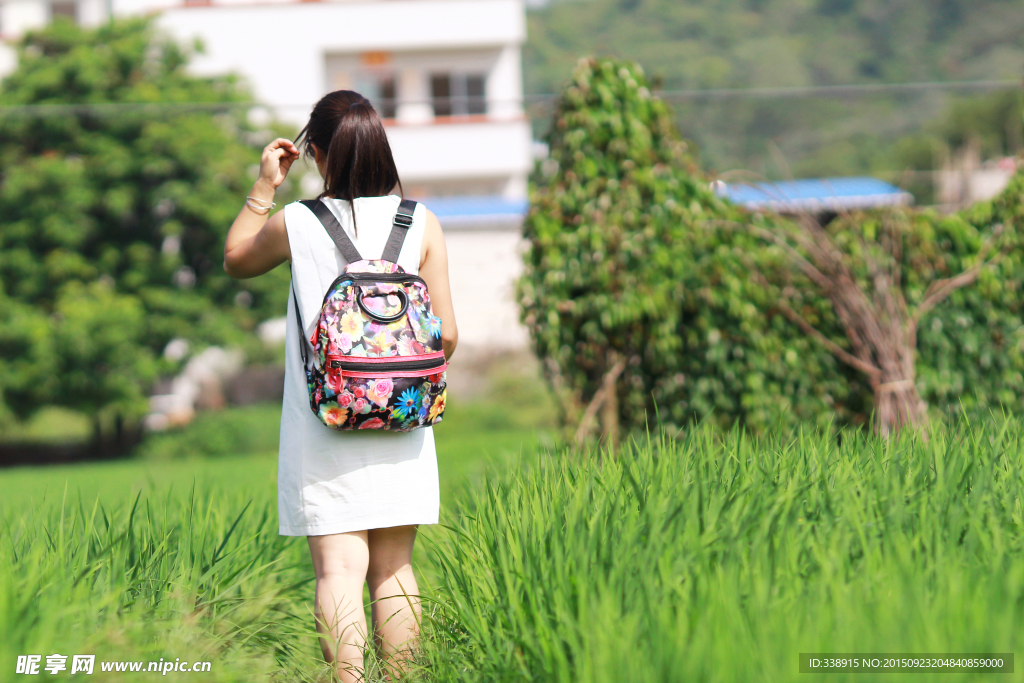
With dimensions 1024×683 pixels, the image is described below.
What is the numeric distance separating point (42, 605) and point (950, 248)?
174 inches

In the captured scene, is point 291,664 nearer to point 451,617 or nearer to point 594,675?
point 451,617

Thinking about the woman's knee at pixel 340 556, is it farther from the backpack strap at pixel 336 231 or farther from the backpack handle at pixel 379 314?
the backpack strap at pixel 336 231

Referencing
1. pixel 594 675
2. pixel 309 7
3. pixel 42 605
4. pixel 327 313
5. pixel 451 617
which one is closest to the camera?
pixel 594 675

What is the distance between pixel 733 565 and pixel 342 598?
95cm

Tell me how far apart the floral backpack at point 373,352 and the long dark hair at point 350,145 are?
0.14m

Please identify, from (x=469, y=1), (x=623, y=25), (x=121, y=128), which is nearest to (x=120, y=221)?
(x=121, y=128)

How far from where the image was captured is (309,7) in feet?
69.1

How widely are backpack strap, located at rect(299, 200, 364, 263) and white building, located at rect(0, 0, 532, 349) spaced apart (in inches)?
704

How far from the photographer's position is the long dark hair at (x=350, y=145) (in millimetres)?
2219

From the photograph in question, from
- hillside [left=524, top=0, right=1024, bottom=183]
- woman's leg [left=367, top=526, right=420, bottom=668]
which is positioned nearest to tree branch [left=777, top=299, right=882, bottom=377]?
woman's leg [left=367, top=526, right=420, bottom=668]

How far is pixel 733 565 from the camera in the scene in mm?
1796

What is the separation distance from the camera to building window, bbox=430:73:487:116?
2233cm

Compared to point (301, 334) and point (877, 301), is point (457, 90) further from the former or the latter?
point (301, 334)


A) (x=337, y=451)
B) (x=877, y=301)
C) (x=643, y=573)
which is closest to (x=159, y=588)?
(x=337, y=451)
